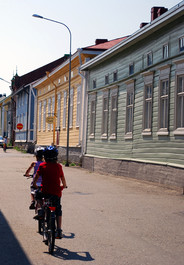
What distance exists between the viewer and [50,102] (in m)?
41.9

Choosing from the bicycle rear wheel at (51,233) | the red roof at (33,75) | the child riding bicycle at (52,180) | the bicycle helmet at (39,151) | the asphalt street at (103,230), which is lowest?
the asphalt street at (103,230)

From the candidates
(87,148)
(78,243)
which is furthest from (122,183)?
(78,243)

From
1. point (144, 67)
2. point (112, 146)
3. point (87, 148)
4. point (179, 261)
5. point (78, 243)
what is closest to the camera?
point (179, 261)

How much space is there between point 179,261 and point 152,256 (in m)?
0.38

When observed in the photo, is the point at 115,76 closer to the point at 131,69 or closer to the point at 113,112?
the point at 113,112

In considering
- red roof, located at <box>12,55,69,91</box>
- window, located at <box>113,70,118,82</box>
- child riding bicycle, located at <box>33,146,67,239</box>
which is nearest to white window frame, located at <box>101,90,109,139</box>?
window, located at <box>113,70,118,82</box>

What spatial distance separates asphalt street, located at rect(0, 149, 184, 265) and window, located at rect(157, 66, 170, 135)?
3.08 metres

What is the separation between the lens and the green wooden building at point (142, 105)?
17.0m

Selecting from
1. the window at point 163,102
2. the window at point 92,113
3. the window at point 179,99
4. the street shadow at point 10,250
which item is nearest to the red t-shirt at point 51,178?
the street shadow at point 10,250

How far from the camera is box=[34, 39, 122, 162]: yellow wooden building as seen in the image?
99.4ft

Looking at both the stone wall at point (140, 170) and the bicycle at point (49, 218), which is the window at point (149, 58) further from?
the bicycle at point (49, 218)

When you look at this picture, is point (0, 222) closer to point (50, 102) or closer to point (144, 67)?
point (144, 67)

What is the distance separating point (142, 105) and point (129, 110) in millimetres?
2140

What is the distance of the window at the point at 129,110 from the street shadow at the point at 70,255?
14718mm
